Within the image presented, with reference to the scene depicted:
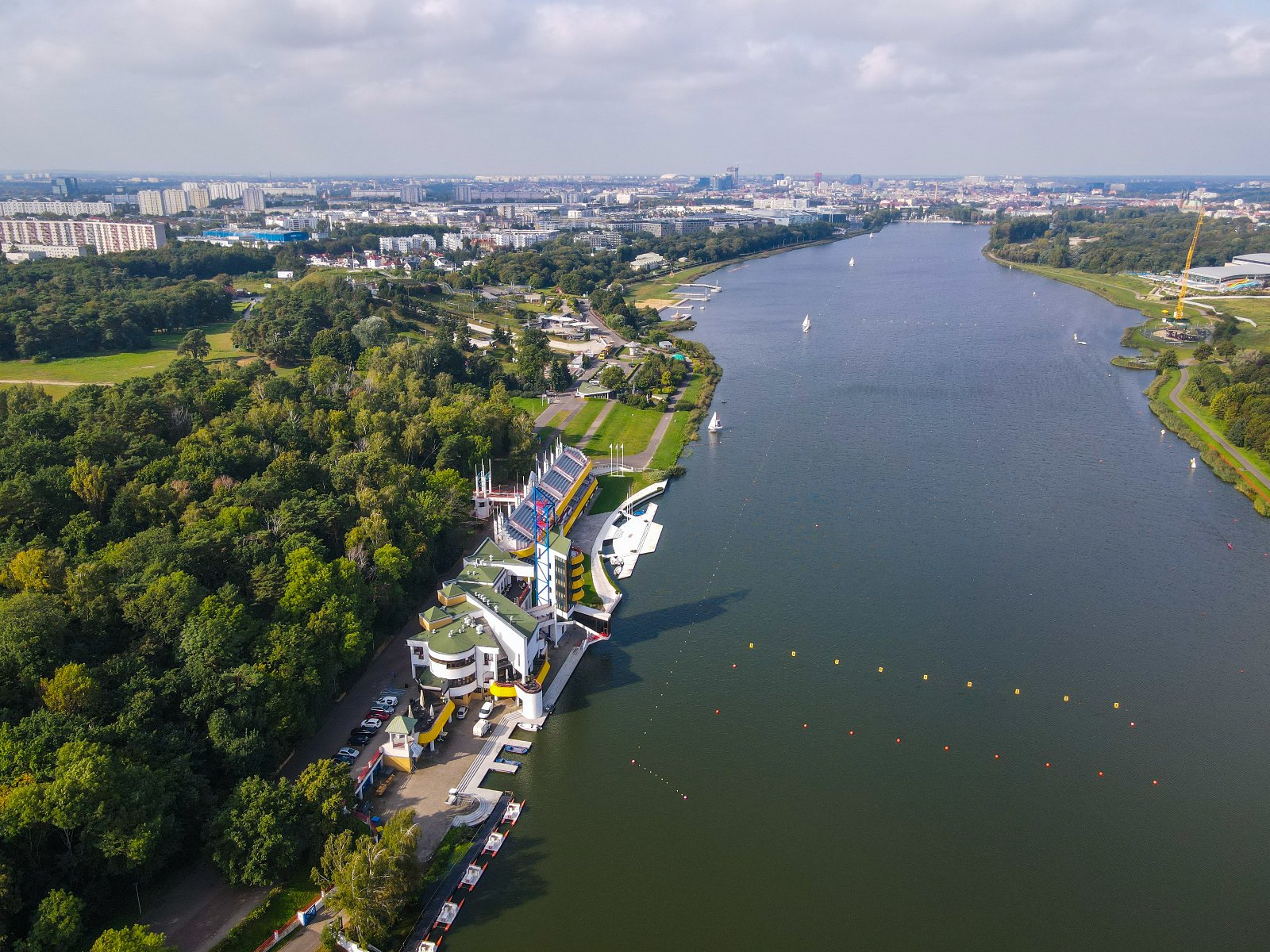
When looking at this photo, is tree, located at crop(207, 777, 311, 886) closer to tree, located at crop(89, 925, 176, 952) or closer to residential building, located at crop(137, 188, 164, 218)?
tree, located at crop(89, 925, 176, 952)

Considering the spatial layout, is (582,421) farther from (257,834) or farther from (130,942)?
(130,942)

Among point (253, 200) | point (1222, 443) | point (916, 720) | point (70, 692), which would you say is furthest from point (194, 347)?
point (253, 200)

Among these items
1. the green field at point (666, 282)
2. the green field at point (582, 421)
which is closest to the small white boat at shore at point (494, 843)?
the green field at point (582, 421)

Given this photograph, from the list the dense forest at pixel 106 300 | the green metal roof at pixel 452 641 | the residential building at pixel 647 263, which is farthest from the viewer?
the residential building at pixel 647 263

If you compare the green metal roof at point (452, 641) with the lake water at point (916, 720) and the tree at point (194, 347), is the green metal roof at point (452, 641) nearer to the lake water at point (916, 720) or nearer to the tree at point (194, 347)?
the lake water at point (916, 720)

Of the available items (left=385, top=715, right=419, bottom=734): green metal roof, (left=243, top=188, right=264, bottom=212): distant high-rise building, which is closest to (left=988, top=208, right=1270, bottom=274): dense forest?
(left=385, top=715, right=419, bottom=734): green metal roof

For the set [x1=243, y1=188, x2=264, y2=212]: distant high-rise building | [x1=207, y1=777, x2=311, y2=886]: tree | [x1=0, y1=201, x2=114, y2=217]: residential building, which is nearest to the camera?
[x1=207, y1=777, x2=311, y2=886]: tree

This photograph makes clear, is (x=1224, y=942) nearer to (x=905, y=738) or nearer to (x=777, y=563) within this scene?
(x=905, y=738)

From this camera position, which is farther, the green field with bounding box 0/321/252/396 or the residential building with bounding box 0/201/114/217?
the residential building with bounding box 0/201/114/217
